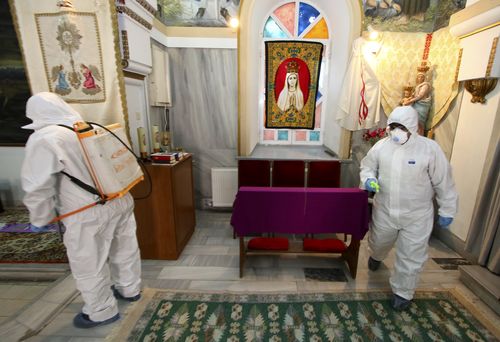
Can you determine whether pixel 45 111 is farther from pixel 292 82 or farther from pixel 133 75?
pixel 292 82

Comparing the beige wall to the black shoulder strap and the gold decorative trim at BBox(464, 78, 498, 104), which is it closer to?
the gold decorative trim at BBox(464, 78, 498, 104)

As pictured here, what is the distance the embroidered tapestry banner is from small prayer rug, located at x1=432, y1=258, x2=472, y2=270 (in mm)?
3817

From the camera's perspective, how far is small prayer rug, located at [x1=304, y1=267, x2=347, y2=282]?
8.00 feet

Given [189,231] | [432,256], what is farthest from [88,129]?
[432,256]

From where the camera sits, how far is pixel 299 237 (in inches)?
132

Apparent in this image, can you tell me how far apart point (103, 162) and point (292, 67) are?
10.2 ft

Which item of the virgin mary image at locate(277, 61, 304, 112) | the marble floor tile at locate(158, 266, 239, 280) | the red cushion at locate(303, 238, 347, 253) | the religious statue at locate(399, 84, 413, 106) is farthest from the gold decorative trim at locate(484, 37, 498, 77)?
the marble floor tile at locate(158, 266, 239, 280)

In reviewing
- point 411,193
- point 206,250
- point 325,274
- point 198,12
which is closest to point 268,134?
point 198,12

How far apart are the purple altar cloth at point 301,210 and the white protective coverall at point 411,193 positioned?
0.82ft

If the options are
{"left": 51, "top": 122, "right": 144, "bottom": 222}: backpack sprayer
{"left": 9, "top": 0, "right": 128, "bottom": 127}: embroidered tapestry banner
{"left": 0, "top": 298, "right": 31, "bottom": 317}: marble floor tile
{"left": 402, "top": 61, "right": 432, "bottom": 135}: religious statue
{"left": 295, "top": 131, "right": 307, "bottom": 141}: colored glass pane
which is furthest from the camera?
{"left": 295, "top": 131, "right": 307, "bottom": 141}: colored glass pane

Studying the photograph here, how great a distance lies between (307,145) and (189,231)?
93.0 inches

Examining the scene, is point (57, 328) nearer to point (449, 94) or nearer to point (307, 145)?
point (307, 145)

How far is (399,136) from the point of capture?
1.91m

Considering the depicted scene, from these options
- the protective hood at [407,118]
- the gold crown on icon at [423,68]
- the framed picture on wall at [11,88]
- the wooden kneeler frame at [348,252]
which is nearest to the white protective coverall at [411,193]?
the protective hood at [407,118]
